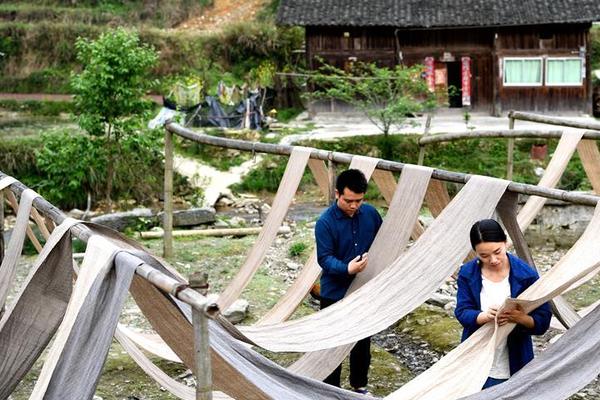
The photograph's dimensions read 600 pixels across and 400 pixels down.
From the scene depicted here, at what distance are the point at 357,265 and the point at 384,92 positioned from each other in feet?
42.9

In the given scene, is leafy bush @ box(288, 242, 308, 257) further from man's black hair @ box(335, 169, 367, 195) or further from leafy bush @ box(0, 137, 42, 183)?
leafy bush @ box(0, 137, 42, 183)

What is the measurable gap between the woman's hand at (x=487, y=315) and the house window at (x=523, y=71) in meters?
16.1

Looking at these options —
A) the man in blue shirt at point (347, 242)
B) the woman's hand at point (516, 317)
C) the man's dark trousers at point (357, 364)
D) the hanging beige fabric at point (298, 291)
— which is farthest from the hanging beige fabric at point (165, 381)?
the woman's hand at point (516, 317)

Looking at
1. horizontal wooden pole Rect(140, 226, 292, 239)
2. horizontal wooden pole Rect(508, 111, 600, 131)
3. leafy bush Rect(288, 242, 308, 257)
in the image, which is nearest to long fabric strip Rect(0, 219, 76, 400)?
horizontal wooden pole Rect(508, 111, 600, 131)

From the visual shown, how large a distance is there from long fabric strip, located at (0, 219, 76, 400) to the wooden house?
15621mm

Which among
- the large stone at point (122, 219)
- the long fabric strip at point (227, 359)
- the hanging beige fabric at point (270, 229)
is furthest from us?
the large stone at point (122, 219)

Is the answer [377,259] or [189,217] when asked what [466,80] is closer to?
[189,217]

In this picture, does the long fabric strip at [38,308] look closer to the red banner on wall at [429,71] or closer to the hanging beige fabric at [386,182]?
the hanging beige fabric at [386,182]

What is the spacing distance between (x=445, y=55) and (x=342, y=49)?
6.59 feet

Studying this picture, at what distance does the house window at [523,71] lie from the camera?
19125 millimetres

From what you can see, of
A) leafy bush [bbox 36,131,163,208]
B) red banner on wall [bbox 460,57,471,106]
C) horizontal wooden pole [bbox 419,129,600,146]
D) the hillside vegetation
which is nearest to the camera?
horizontal wooden pole [bbox 419,129,600,146]

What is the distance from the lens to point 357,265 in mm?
4574

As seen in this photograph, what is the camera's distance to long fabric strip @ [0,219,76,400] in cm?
384

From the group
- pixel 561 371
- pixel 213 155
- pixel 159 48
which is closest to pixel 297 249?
pixel 561 371
